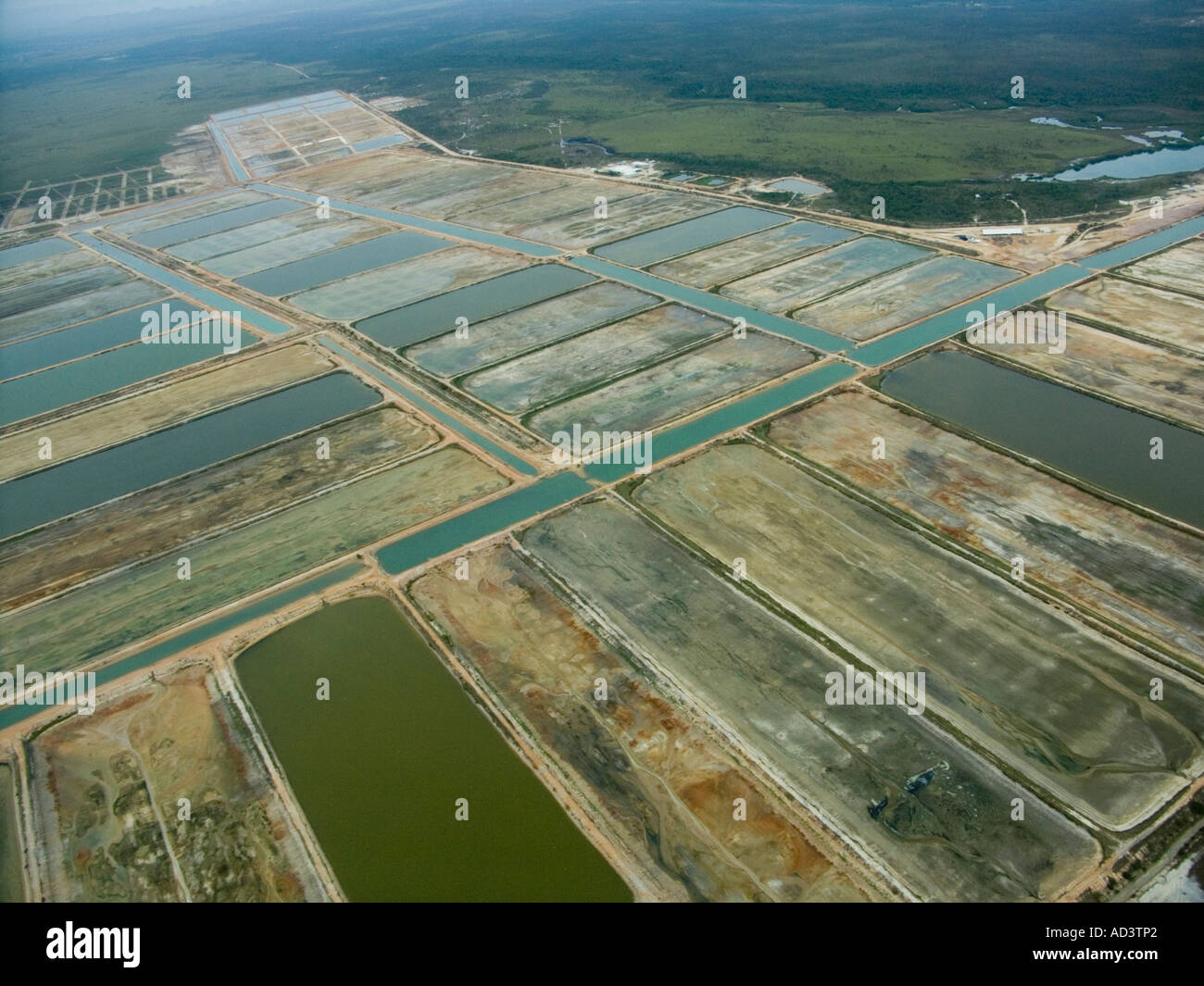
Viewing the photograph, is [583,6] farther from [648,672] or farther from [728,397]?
[648,672]

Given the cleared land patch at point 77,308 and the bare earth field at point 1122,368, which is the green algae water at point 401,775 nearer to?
the bare earth field at point 1122,368

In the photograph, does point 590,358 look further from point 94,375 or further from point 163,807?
point 94,375

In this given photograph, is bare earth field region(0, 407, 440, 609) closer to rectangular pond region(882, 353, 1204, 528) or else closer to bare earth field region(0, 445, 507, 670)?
bare earth field region(0, 445, 507, 670)

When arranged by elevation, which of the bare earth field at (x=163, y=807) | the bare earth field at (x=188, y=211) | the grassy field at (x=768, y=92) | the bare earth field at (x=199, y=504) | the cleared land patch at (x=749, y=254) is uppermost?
the grassy field at (x=768, y=92)

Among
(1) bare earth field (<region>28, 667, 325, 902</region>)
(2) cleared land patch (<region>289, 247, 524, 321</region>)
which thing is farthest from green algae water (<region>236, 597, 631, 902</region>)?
(2) cleared land patch (<region>289, 247, 524, 321</region>)

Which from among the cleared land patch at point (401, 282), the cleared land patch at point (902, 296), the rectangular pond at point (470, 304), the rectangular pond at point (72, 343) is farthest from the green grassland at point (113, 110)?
the cleared land patch at point (902, 296)

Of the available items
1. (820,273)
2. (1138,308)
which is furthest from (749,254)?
(1138,308)
